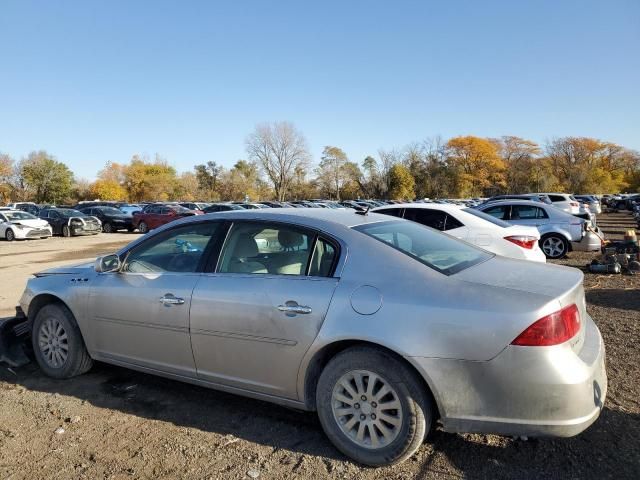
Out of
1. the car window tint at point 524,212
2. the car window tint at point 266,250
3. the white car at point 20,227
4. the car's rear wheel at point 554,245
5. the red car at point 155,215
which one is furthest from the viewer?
the red car at point 155,215

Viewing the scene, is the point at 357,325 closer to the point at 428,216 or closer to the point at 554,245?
the point at 428,216

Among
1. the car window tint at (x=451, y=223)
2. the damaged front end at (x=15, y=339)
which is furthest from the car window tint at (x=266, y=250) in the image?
the car window tint at (x=451, y=223)

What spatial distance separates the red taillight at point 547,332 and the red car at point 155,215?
25.6 m

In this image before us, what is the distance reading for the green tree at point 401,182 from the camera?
7469 centimetres

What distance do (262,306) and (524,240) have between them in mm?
5565

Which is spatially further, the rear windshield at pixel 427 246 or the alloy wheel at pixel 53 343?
the alloy wheel at pixel 53 343

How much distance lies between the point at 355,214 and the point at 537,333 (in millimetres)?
1717

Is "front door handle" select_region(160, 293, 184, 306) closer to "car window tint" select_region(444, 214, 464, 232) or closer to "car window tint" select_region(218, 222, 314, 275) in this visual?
"car window tint" select_region(218, 222, 314, 275)

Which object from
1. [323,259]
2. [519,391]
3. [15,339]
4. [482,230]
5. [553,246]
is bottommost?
[553,246]

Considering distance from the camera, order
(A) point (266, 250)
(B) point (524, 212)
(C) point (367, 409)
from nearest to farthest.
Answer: (C) point (367, 409)
(A) point (266, 250)
(B) point (524, 212)

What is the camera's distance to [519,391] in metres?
2.49

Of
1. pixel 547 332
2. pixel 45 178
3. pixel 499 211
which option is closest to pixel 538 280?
pixel 547 332

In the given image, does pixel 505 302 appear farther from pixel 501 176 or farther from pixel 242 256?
pixel 501 176

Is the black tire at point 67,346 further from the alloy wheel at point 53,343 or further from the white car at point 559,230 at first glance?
the white car at point 559,230
